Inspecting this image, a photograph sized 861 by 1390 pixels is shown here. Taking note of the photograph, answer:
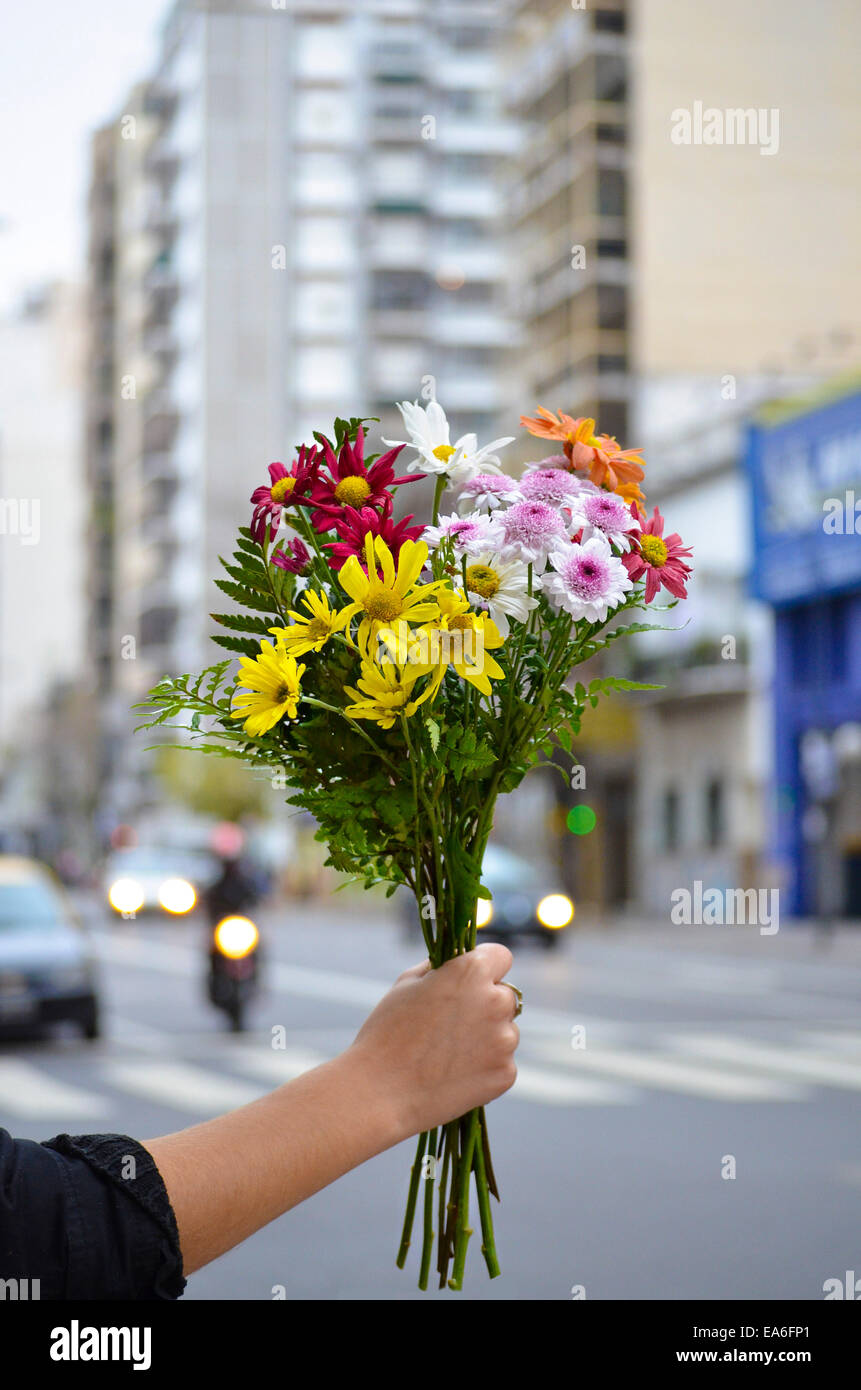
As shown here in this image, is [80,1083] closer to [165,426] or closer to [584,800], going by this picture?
[584,800]

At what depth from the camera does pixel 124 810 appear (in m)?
93.1

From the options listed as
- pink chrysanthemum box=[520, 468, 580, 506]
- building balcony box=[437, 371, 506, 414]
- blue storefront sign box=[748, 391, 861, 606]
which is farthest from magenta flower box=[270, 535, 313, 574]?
building balcony box=[437, 371, 506, 414]

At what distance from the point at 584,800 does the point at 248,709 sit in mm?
42381

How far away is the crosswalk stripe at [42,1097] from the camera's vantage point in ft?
35.8

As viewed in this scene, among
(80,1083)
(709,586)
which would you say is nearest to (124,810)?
(709,586)

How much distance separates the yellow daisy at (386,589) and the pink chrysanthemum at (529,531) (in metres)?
0.14

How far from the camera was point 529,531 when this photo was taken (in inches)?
84.0

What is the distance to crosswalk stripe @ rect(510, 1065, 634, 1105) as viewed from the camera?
11.4m

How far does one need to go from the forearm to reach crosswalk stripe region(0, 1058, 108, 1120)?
9052 millimetres

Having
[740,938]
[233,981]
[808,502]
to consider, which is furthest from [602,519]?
[808,502]

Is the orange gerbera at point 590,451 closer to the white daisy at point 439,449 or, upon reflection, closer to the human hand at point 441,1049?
the white daisy at point 439,449

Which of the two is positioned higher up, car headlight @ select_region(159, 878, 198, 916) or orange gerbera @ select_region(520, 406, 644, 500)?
orange gerbera @ select_region(520, 406, 644, 500)

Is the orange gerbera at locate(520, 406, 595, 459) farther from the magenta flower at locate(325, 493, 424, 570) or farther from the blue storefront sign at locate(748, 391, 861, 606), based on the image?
the blue storefront sign at locate(748, 391, 861, 606)

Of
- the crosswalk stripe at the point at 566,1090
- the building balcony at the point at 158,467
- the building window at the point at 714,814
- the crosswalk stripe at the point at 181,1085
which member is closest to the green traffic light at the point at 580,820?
the crosswalk stripe at the point at 181,1085
